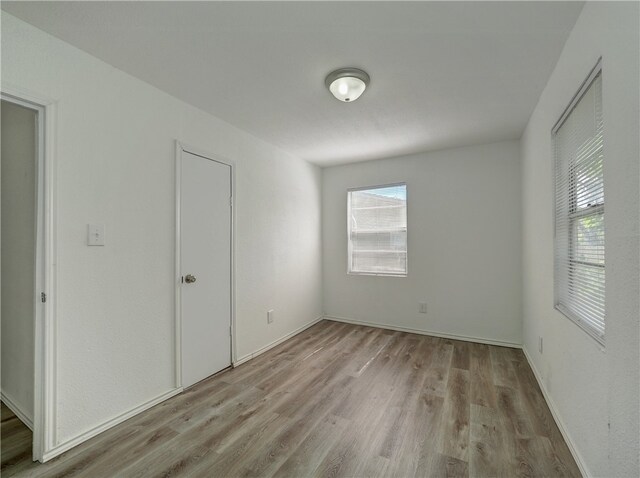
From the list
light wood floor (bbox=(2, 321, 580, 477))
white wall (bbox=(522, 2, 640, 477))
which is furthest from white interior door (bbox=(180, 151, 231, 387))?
white wall (bbox=(522, 2, 640, 477))

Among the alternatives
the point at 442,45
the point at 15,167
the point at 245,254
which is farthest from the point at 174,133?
the point at 442,45

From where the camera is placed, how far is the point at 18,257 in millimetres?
2078

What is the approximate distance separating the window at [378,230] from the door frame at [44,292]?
343cm

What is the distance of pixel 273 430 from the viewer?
194 cm

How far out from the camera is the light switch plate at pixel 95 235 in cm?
187

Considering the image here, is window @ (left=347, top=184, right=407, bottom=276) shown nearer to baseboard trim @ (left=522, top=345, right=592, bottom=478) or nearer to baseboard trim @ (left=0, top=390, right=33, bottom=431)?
baseboard trim @ (left=522, top=345, right=592, bottom=478)

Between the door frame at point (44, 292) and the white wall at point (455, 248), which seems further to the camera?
the white wall at point (455, 248)

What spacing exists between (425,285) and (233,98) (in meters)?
3.16

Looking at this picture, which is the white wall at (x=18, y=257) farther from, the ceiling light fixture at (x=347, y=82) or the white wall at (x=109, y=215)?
the ceiling light fixture at (x=347, y=82)

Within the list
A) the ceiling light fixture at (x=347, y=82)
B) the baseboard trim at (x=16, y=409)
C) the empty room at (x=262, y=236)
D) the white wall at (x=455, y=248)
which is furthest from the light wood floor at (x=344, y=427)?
the ceiling light fixture at (x=347, y=82)

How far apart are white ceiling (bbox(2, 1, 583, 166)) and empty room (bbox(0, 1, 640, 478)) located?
2 cm

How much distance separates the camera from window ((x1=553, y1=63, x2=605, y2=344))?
4.71 feet

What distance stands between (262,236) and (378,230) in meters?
1.77

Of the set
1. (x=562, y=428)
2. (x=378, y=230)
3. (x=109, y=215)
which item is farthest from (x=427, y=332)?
(x=109, y=215)
